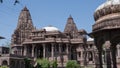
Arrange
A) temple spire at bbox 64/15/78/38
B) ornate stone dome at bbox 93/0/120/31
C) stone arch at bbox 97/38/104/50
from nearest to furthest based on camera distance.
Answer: ornate stone dome at bbox 93/0/120/31 < stone arch at bbox 97/38/104/50 < temple spire at bbox 64/15/78/38

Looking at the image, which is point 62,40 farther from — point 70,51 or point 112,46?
point 112,46

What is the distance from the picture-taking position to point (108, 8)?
1528cm

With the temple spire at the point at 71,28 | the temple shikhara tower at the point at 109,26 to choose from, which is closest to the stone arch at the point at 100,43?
the temple shikhara tower at the point at 109,26

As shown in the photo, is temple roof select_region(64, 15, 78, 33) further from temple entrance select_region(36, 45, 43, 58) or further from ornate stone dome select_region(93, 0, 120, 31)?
ornate stone dome select_region(93, 0, 120, 31)

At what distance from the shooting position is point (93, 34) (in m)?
16.5

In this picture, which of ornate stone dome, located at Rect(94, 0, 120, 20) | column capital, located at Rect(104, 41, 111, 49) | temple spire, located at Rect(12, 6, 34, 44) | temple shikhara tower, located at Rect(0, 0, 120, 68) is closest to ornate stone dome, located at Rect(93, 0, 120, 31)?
ornate stone dome, located at Rect(94, 0, 120, 20)

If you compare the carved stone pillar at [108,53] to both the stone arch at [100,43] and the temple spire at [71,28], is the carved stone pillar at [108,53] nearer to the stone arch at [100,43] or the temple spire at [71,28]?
the stone arch at [100,43]

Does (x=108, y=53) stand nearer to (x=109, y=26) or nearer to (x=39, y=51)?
(x=109, y=26)

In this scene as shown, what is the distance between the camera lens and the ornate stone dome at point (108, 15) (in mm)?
15045

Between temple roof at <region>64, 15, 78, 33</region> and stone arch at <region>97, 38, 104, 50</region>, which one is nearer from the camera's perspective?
stone arch at <region>97, 38, 104, 50</region>

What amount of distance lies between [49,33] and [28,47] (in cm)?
596

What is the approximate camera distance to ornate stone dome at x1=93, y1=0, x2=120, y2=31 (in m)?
15.0

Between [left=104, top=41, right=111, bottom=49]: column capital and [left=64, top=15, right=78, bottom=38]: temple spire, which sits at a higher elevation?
[left=64, top=15, right=78, bottom=38]: temple spire

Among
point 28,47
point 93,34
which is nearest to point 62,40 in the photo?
point 28,47
